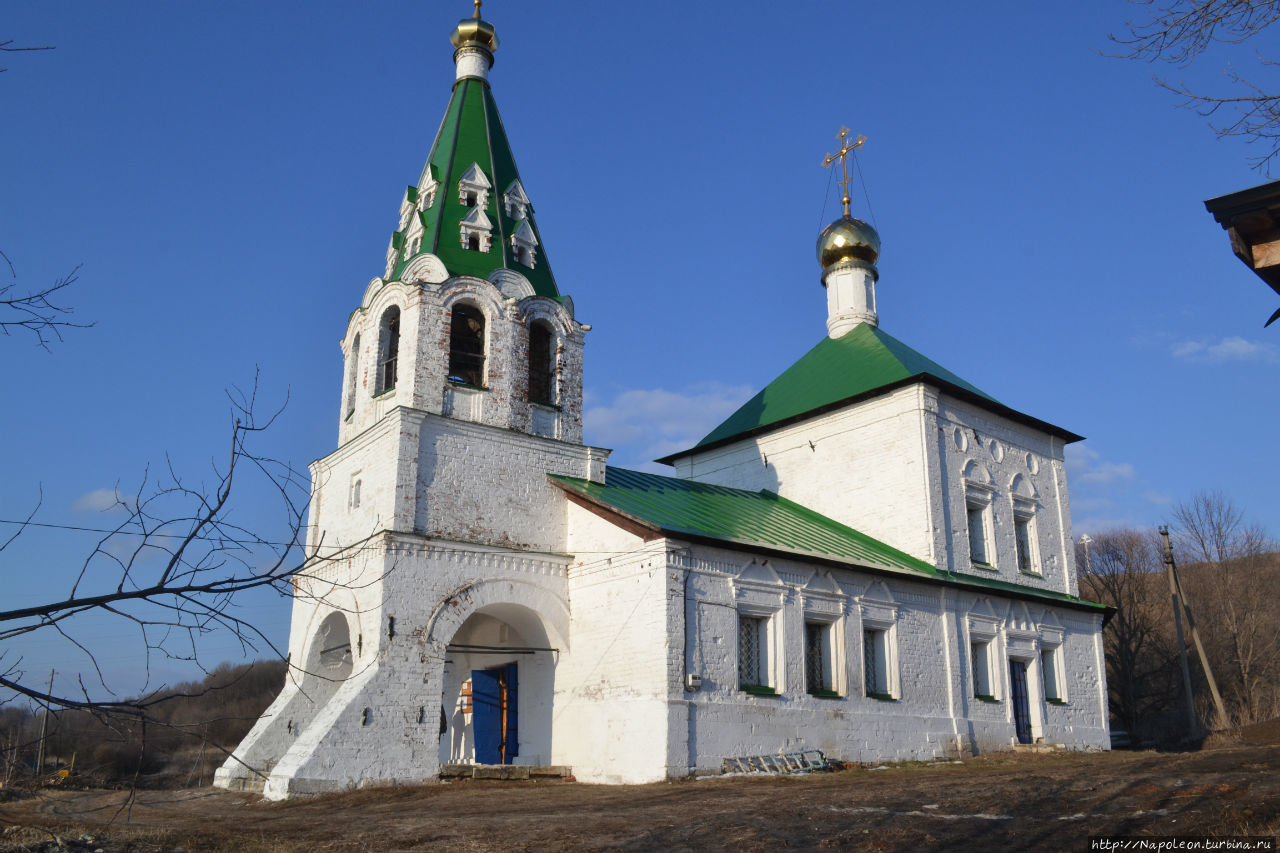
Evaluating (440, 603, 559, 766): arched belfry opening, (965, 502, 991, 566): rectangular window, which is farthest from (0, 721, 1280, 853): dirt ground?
(965, 502, 991, 566): rectangular window

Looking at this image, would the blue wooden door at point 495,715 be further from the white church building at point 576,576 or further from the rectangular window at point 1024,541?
the rectangular window at point 1024,541

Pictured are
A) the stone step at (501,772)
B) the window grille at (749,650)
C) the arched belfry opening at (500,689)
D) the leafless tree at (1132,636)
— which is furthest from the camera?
the leafless tree at (1132,636)

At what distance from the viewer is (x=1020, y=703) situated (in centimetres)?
2053

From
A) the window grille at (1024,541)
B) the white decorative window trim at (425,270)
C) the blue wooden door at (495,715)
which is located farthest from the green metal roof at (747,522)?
the white decorative window trim at (425,270)

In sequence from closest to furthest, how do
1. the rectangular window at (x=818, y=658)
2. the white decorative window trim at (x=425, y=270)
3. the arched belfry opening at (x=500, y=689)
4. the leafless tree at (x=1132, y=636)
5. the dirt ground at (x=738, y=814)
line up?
the dirt ground at (x=738, y=814) < the arched belfry opening at (x=500, y=689) < the rectangular window at (x=818, y=658) < the white decorative window trim at (x=425, y=270) < the leafless tree at (x=1132, y=636)

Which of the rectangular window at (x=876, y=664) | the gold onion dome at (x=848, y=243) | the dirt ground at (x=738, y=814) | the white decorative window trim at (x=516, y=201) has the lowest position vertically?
the dirt ground at (x=738, y=814)

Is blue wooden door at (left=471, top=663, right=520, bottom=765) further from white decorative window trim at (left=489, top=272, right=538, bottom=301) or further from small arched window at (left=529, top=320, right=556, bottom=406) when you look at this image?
white decorative window trim at (left=489, top=272, right=538, bottom=301)

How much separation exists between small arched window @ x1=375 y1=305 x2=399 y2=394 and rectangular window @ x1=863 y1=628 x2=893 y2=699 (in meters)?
9.48

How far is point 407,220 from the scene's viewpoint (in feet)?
61.0

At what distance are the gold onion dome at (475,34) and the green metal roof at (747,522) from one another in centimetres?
889

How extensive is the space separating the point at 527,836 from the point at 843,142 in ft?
78.1

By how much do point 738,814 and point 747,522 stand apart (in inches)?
337

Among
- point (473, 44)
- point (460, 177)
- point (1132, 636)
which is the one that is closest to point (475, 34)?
point (473, 44)

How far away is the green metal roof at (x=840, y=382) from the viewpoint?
21672 mm
